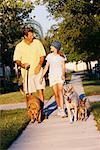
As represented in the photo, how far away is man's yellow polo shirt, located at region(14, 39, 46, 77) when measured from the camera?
42.9ft

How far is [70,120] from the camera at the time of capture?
38.7 feet

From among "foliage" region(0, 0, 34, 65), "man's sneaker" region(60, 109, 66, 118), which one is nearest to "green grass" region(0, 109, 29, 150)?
"man's sneaker" region(60, 109, 66, 118)

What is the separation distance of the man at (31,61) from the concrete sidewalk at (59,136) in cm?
112

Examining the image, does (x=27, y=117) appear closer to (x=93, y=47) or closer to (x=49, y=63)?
(x=49, y=63)

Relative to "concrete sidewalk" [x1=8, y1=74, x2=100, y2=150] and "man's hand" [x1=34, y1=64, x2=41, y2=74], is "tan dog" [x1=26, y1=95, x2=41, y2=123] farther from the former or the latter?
"man's hand" [x1=34, y1=64, x2=41, y2=74]

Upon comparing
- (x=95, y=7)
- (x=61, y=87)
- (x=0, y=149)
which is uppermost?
(x=95, y=7)

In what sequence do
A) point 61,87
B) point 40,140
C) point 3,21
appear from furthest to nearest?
point 3,21 → point 61,87 → point 40,140

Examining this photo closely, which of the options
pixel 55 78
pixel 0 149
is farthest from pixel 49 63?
pixel 0 149

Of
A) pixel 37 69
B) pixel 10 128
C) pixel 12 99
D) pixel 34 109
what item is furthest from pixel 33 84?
pixel 12 99

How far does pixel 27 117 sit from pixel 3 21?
13194 mm

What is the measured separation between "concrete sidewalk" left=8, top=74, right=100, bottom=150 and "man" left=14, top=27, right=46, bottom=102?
3.69 feet

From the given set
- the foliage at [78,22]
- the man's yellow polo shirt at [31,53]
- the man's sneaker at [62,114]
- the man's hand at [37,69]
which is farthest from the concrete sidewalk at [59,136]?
the foliage at [78,22]

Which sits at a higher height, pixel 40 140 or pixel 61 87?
pixel 61 87

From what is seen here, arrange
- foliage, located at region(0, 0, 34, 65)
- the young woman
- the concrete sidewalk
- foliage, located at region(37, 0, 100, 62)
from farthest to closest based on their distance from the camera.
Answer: foliage, located at region(37, 0, 100, 62) → foliage, located at region(0, 0, 34, 65) → the young woman → the concrete sidewalk
